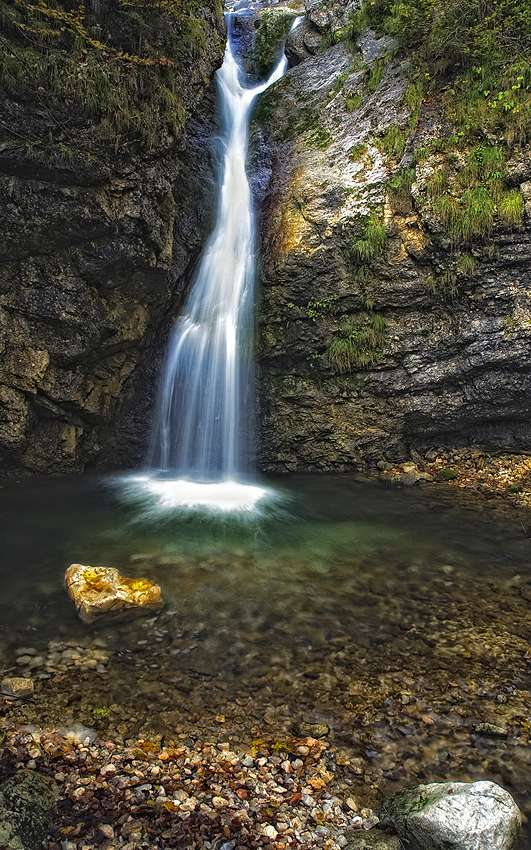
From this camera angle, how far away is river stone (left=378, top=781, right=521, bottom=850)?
238 centimetres

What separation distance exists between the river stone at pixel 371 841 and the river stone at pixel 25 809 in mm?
1687

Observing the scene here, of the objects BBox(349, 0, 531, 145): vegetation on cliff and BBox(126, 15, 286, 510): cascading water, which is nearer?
BBox(349, 0, 531, 145): vegetation on cliff

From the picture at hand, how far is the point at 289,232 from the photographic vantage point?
1058cm

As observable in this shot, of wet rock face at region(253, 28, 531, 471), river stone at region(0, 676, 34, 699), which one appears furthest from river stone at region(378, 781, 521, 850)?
wet rock face at region(253, 28, 531, 471)

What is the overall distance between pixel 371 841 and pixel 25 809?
1.93 m

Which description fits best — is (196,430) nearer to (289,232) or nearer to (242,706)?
(289,232)

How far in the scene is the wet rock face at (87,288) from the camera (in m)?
8.05

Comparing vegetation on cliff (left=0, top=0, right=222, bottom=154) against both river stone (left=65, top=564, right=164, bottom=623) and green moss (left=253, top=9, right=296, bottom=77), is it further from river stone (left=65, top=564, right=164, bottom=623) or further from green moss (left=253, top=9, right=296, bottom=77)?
river stone (left=65, top=564, right=164, bottom=623)

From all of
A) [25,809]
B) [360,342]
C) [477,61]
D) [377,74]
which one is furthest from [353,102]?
[25,809]

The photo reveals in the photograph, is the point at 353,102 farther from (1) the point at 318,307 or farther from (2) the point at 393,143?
(1) the point at 318,307

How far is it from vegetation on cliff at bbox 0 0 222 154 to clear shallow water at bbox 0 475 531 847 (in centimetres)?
681

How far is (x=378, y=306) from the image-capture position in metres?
10.2

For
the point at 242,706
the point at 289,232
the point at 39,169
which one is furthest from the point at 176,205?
the point at 242,706

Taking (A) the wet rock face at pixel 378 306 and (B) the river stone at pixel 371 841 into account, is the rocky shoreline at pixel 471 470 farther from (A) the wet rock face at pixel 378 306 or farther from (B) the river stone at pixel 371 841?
(B) the river stone at pixel 371 841
